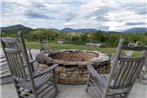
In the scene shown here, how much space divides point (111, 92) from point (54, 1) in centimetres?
538

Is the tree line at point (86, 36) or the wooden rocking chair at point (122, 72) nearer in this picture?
the wooden rocking chair at point (122, 72)

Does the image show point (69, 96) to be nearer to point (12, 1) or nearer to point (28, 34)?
point (12, 1)

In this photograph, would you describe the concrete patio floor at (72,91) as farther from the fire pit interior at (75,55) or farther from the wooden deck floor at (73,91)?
the fire pit interior at (75,55)

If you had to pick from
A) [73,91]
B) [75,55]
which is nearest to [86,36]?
[75,55]

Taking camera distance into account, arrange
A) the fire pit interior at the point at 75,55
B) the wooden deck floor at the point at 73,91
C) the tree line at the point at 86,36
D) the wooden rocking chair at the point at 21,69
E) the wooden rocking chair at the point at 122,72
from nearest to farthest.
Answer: the wooden rocking chair at the point at 122,72 < the wooden rocking chair at the point at 21,69 < the wooden deck floor at the point at 73,91 < the fire pit interior at the point at 75,55 < the tree line at the point at 86,36

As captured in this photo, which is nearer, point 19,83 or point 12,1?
point 19,83

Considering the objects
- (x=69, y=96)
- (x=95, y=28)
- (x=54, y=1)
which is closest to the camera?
(x=69, y=96)

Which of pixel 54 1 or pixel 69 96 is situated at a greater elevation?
pixel 54 1

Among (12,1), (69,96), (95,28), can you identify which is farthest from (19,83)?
(95,28)

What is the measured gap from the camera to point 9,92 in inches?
147

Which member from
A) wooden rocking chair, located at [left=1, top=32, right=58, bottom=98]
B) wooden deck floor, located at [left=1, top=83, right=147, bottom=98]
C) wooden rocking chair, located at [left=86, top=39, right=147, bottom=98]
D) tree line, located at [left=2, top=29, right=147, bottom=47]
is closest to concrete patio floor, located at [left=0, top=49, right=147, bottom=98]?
wooden deck floor, located at [left=1, top=83, right=147, bottom=98]

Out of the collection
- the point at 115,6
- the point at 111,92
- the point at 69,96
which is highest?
the point at 115,6

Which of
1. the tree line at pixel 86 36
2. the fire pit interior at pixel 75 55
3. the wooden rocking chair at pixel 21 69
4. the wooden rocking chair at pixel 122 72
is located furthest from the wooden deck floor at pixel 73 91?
the tree line at pixel 86 36

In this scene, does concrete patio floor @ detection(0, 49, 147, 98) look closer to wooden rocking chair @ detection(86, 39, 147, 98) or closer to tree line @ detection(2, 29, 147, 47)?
wooden rocking chair @ detection(86, 39, 147, 98)
